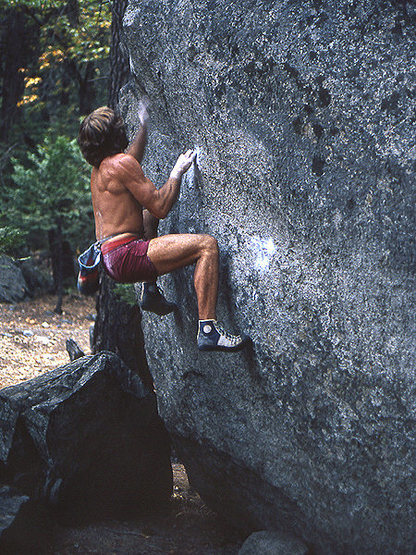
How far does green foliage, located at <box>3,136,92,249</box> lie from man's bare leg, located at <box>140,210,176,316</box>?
960 cm

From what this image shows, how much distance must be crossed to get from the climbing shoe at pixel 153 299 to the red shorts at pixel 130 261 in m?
0.41

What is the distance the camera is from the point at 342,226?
13.3ft

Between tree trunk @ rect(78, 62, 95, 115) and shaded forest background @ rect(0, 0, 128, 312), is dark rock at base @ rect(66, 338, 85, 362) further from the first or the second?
tree trunk @ rect(78, 62, 95, 115)

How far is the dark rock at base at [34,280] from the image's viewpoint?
54.2ft

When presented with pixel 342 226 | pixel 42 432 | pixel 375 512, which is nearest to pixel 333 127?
pixel 342 226

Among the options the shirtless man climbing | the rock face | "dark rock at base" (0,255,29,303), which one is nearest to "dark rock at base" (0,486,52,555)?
the rock face

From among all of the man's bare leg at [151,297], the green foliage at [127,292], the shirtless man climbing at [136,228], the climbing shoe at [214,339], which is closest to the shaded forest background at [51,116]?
the green foliage at [127,292]

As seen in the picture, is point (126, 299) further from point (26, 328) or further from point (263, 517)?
point (26, 328)

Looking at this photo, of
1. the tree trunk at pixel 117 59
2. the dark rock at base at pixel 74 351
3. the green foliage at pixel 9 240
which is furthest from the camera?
the dark rock at base at pixel 74 351

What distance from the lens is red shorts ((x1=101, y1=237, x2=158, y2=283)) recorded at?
485 cm

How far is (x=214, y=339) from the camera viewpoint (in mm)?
4555

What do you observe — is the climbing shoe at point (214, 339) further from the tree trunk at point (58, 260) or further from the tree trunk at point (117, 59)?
the tree trunk at point (58, 260)

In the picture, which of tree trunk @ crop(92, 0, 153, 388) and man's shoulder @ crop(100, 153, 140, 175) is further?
tree trunk @ crop(92, 0, 153, 388)

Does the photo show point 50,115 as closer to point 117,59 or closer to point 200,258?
point 117,59
